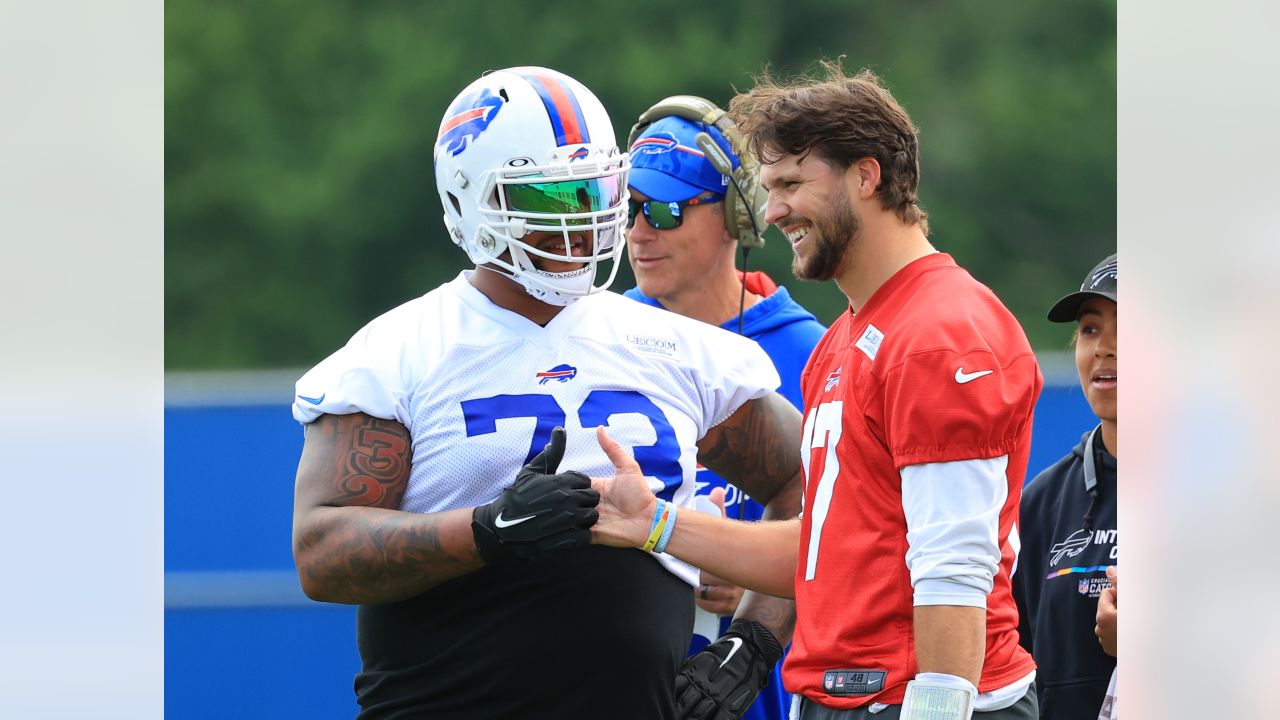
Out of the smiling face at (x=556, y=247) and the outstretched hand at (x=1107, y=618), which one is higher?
the smiling face at (x=556, y=247)

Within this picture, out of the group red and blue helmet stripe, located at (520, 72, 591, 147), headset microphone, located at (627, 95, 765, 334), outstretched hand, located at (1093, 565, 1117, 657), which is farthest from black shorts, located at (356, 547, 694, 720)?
headset microphone, located at (627, 95, 765, 334)

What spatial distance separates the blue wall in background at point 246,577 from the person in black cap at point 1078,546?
2115 millimetres

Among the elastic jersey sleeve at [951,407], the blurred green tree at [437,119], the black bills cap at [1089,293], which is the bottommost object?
the elastic jersey sleeve at [951,407]

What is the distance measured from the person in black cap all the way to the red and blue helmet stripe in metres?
1.25

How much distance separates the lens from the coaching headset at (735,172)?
→ 149 inches

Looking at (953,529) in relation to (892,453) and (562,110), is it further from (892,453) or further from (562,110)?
(562,110)

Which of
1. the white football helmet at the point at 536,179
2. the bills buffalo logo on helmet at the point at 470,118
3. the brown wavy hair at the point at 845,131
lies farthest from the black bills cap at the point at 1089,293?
the bills buffalo logo on helmet at the point at 470,118

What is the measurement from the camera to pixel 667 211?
3795 mm

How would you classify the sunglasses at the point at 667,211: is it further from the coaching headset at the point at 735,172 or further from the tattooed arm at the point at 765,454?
the tattooed arm at the point at 765,454

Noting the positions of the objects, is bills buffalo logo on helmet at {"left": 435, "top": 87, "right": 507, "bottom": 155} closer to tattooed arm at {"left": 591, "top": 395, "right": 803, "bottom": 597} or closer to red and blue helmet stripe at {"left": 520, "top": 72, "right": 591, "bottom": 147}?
red and blue helmet stripe at {"left": 520, "top": 72, "right": 591, "bottom": 147}
